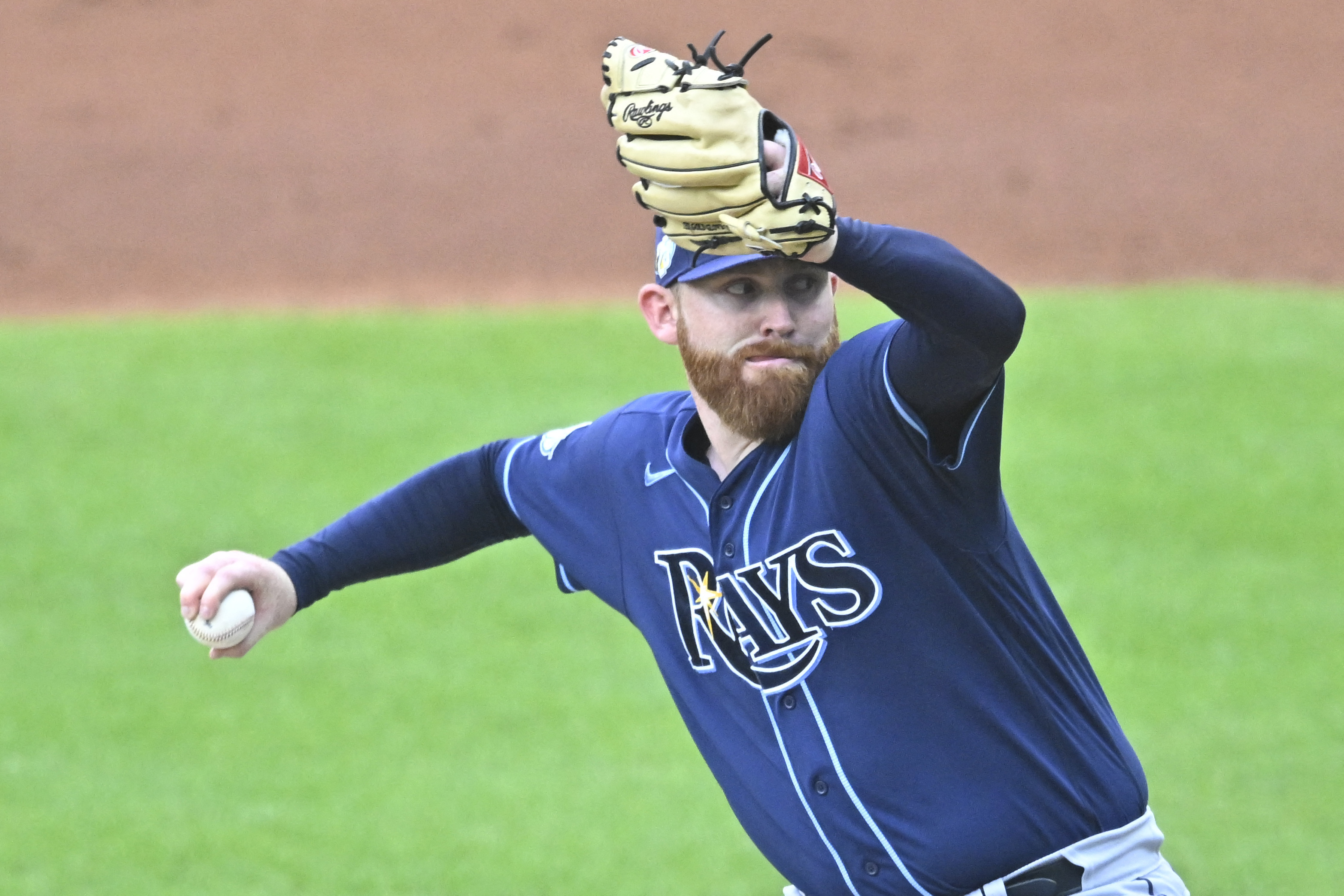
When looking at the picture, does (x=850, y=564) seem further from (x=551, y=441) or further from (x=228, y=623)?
(x=228, y=623)

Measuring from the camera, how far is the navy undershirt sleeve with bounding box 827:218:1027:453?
92.9 inches

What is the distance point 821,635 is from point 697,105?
0.90m

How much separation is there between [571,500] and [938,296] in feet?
3.92

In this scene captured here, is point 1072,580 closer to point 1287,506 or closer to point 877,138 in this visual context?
point 1287,506

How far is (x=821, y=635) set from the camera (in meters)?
2.76

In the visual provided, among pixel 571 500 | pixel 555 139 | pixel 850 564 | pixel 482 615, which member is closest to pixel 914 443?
pixel 850 564

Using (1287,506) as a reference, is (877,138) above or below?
above

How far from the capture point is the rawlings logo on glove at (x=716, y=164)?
234 cm

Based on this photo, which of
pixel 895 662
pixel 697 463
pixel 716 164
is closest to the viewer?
pixel 716 164

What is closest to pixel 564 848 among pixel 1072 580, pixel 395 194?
pixel 1072 580

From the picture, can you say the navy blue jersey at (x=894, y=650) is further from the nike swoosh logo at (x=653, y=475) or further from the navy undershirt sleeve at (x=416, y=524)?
the navy undershirt sleeve at (x=416, y=524)

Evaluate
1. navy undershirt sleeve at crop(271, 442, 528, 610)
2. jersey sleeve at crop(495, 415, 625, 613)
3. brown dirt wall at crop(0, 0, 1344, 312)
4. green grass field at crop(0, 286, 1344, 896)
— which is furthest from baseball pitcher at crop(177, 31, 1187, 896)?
brown dirt wall at crop(0, 0, 1344, 312)

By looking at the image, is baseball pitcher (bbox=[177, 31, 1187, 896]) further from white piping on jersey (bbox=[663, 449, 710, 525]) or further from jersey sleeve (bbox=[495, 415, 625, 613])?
jersey sleeve (bbox=[495, 415, 625, 613])

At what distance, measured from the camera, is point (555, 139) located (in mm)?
15328
